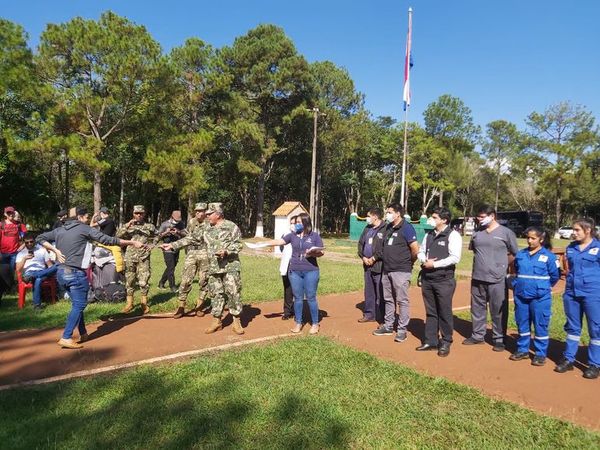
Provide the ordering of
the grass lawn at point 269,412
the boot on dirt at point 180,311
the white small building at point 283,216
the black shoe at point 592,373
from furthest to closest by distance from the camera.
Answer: the white small building at point 283,216 < the boot on dirt at point 180,311 < the black shoe at point 592,373 < the grass lawn at point 269,412

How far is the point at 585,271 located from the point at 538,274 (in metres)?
0.47

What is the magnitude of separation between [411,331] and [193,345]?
319cm

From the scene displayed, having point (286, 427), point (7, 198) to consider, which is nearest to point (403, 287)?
point (286, 427)

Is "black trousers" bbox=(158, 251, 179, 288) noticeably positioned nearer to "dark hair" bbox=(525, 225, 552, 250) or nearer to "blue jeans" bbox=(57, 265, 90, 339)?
"blue jeans" bbox=(57, 265, 90, 339)

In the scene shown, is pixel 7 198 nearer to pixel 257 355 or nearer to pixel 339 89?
pixel 339 89

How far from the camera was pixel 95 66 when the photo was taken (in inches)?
853

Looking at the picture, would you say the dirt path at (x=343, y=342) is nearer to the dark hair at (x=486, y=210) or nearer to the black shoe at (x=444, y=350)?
the black shoe at (x=444, y=350)

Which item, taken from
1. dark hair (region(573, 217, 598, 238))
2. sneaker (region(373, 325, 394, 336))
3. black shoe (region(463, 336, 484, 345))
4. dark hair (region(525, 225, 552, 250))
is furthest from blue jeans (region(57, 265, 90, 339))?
dark hair (region(573, 217, 598, 238))

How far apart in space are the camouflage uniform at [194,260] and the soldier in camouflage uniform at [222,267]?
61 cm

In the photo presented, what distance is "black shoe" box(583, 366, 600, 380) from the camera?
4.80m

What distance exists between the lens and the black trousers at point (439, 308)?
557 cm

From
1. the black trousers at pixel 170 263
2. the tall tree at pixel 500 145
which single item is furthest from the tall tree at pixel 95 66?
the tall tree at pixel 500 145

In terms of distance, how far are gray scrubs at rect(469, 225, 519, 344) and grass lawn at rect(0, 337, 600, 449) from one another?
1.67 metres

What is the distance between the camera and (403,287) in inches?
241
